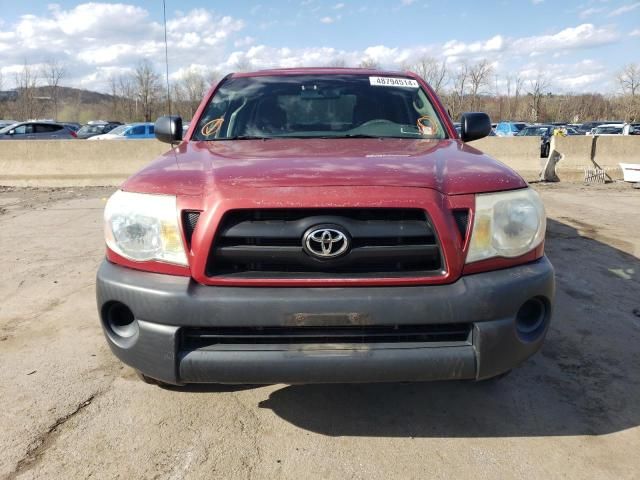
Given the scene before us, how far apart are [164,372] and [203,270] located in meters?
0.44

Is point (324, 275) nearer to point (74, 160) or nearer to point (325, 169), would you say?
point (325, 169)

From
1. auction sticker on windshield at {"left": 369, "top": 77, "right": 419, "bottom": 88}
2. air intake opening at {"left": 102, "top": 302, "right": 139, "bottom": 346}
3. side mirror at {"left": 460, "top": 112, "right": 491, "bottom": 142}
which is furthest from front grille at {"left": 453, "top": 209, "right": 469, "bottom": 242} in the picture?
auction sticker on windshield at {"left": 369, "top": 77, "right": 419, "bottom": 88}

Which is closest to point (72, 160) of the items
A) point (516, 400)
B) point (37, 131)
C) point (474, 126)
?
point (474, 126)

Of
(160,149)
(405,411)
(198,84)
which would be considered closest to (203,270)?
(405,411)

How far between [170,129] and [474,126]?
6.84ft

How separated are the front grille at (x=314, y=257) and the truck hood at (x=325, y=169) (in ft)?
0.42

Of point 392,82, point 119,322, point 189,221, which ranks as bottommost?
point 119,322

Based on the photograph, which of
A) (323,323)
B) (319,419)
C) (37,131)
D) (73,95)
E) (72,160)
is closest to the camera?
(323,323)

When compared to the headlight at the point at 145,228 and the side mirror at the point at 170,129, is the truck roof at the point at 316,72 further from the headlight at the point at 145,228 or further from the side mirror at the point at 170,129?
the headlight at the point at 145,228

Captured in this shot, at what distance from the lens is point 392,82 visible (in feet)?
12.7

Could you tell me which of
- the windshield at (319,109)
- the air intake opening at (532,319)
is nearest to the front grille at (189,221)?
the windshield at (319,109)

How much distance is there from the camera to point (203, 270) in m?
2.11

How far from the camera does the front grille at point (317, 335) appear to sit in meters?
2.10

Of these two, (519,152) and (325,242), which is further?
(519,152)
